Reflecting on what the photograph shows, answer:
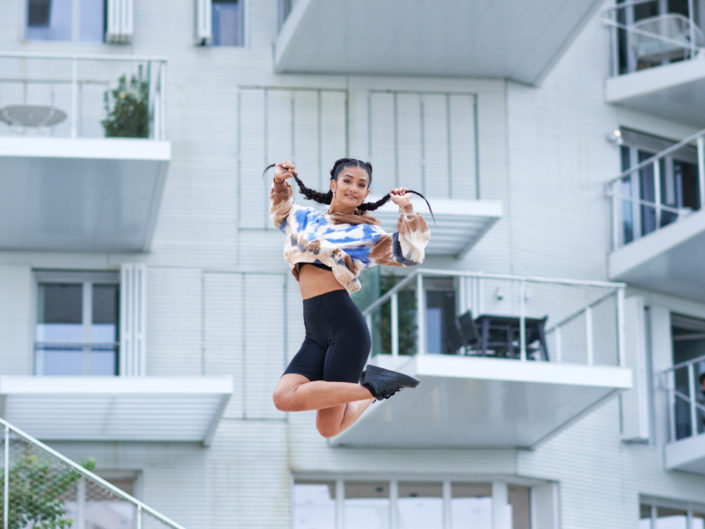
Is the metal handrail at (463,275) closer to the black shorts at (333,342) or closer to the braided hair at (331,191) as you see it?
the braided hair at (331,191)

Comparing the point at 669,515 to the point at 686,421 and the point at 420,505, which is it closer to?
the point at 686,421

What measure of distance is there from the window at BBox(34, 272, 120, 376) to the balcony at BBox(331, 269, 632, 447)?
292 centimetres

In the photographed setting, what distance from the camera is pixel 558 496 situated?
1914cm

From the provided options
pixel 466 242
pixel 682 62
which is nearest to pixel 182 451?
pixel 466 242

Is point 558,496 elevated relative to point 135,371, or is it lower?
lower

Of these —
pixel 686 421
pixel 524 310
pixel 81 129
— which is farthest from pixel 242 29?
pixel 686 421

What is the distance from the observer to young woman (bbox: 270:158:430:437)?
7.44 m

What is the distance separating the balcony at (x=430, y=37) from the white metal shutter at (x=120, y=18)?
5.67 feet

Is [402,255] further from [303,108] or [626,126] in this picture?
[626,126]

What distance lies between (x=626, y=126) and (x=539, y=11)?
2.68 metres

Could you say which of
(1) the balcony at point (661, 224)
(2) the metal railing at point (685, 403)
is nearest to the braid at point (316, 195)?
(1) the balcony at point (661, 224)

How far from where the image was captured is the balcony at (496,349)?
1684 centimetres

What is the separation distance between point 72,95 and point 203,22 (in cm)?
323

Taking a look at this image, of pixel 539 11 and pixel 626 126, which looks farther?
pixel 626 126
